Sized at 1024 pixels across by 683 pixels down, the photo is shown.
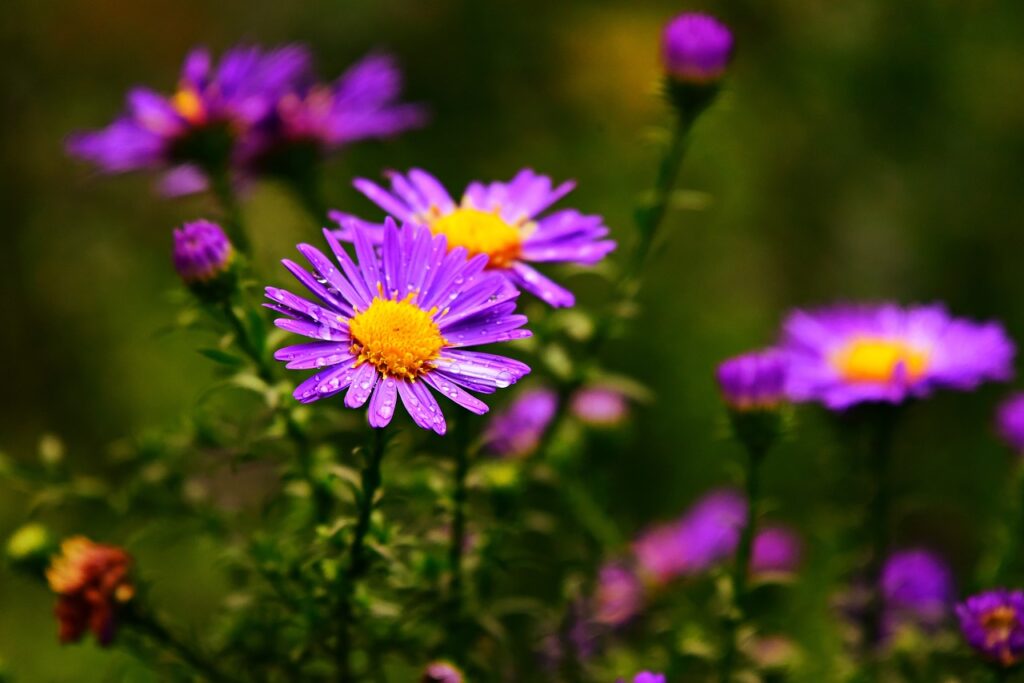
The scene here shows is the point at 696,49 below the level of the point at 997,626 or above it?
above

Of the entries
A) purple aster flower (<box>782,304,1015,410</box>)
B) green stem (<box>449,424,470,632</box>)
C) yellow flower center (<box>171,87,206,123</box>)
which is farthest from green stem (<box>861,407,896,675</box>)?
yellow flower center (<box>171,87,206,123</box>)

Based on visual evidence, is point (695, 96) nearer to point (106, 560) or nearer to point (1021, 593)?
point (1021, 593)

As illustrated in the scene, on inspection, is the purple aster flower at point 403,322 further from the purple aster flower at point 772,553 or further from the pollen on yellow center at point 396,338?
the purple aster flower at point 772,553

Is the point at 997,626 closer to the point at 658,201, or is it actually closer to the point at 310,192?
the point at 658,201

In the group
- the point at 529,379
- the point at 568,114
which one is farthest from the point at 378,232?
the point at 568,114

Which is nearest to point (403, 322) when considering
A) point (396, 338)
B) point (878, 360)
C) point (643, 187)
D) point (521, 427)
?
point (396, 338)

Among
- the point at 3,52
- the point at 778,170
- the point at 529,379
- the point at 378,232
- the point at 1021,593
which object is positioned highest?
the point at 778,170

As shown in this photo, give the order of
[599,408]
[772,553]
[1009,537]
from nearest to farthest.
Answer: [1009,537], [599,408], [772,553]
